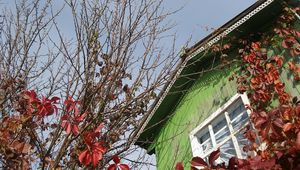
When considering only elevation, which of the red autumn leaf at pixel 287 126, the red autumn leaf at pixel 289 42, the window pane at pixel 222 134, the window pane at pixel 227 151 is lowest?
the red autumn leaf at pixel 287 126

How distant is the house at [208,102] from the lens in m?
5.23

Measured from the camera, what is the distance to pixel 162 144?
275 inches

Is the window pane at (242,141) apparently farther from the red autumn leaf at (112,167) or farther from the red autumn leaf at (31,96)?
the red autumn leaf at (31,96)

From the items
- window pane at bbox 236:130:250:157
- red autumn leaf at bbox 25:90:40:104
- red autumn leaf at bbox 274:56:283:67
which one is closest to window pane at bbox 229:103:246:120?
window pane at bbox 236:130:250:157

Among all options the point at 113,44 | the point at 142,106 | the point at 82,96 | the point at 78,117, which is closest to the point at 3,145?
the point at 78,117

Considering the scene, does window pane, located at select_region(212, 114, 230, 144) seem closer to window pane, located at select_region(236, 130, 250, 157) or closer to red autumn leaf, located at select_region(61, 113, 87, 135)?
window pane, located at select_region(236, 130, 250, 157)

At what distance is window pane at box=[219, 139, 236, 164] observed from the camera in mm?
5215

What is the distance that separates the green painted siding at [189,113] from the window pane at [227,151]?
26.0 inches

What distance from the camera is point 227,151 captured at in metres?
5.30

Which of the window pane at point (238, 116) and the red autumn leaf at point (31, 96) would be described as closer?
the red autumn leaf at point (31, 96)

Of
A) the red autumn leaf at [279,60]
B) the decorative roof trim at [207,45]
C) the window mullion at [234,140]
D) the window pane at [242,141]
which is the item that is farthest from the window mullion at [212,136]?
the red autumn leaf at [279,60]

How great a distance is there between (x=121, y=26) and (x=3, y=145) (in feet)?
Answer: 8.80

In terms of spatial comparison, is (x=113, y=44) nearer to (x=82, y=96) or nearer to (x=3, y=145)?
(x=82, y=96)

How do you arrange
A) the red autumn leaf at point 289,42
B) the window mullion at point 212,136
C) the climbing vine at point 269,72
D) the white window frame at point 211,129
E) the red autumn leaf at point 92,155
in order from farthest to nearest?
the window mullion at point 212,136 → the white window frame at point 211,129 → the red autumn leaf at point 289,42 → the climbing vine at point 269,72 → the red autumn leaf at point 92,155
